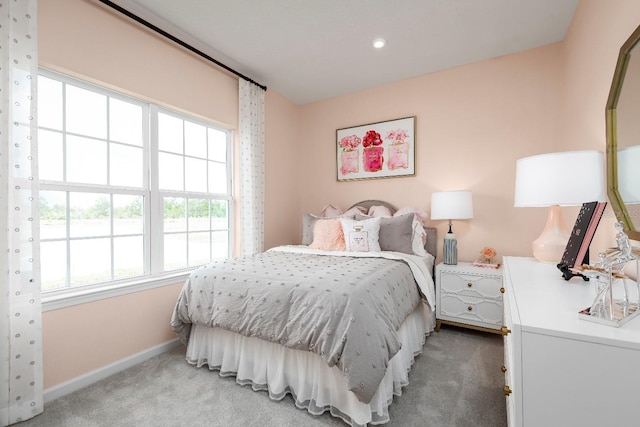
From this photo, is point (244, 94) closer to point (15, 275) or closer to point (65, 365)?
point (15, 275)

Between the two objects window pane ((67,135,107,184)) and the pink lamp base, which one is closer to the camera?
the pink lamp base

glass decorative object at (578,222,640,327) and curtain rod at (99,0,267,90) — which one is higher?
curtain rod at (99,0,267,90)

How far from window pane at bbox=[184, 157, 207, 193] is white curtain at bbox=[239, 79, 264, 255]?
39 cm

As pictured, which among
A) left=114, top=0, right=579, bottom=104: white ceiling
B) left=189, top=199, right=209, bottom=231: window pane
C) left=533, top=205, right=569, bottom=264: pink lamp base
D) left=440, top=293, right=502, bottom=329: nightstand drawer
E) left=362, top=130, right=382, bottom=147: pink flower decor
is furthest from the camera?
left=362, top=130, right=382, bottom=147: pink flower decor

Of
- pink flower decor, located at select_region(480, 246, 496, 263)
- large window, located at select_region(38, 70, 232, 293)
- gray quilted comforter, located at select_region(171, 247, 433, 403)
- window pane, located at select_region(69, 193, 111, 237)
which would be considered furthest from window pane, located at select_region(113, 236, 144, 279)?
pink flower decor, located at select_region(480, 246, 496, 263)

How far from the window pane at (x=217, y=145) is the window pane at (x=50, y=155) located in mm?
1278

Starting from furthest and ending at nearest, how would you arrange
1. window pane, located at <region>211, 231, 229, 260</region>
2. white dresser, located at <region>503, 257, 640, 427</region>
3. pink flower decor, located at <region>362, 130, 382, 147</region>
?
1. pink flower decor, located at <region>362, 130, 382, 147</region>
2. window pane, located at <region>211, 231, 229, 260</region>
3. white dresser, located at <region>503, 257, 640, 427</region>

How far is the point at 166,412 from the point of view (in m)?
1.66

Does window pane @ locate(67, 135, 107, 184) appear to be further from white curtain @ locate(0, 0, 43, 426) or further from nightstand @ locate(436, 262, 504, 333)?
nightstand @ locate(436, 262, 504, 333)

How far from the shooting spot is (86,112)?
2.11m

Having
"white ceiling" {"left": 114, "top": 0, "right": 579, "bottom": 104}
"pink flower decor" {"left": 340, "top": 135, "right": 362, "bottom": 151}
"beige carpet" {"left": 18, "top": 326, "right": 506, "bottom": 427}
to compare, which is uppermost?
"white ceiling" {"left": 114, "top": 0, "right": 579, "bottom": 104}

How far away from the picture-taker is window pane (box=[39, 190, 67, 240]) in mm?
1884

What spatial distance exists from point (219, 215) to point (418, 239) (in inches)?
83.3

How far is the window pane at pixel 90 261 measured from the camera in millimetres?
2035
